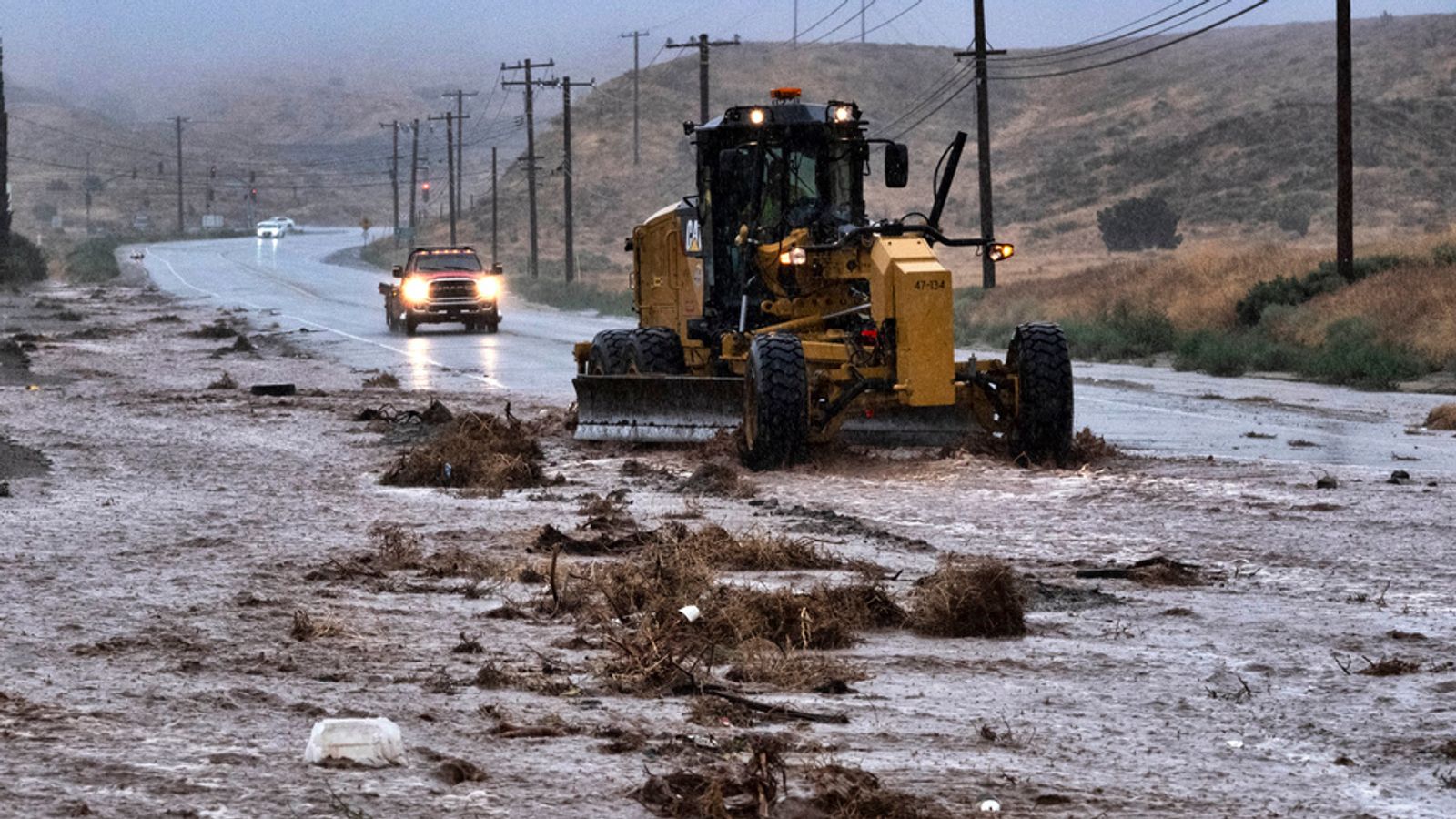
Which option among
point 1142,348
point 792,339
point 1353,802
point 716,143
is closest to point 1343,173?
point 1142,348

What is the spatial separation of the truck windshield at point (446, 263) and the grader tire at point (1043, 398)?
103ft

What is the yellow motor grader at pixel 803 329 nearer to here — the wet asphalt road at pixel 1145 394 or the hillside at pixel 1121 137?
the wet asphalt road at pixel 1145 394

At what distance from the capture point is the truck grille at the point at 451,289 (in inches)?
1734

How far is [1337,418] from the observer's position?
20625 millimetres

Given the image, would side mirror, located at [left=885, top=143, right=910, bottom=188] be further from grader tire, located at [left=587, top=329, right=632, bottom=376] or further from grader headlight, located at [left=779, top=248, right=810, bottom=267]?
grader tire, located at [left=587, top=329, right=632, bottom=376]

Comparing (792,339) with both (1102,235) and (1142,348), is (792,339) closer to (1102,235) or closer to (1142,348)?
(1142,348)

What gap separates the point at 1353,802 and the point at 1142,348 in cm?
2844

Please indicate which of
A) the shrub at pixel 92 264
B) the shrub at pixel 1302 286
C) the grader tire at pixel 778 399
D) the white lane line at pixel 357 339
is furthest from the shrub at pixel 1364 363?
the shrub at pixel 92 264

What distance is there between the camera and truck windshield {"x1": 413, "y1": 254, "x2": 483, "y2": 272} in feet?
150

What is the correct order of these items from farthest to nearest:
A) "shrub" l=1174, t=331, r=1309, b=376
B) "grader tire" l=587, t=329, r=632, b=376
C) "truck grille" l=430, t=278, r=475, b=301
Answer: "truck grille" l=430, t=278, r=475, b=301, "shrub" l=1174, t=331, r=1309, b=376, "grader tire" l=587, t=329, r=632, b=376

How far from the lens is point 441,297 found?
44.1 meters

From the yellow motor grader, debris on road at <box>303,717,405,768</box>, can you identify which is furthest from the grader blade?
debris on road at <box>303,717,405,768</box>

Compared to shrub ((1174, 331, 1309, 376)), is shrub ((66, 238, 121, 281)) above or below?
above

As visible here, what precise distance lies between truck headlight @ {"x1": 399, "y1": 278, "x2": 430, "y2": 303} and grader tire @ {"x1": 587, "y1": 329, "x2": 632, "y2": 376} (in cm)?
2483
